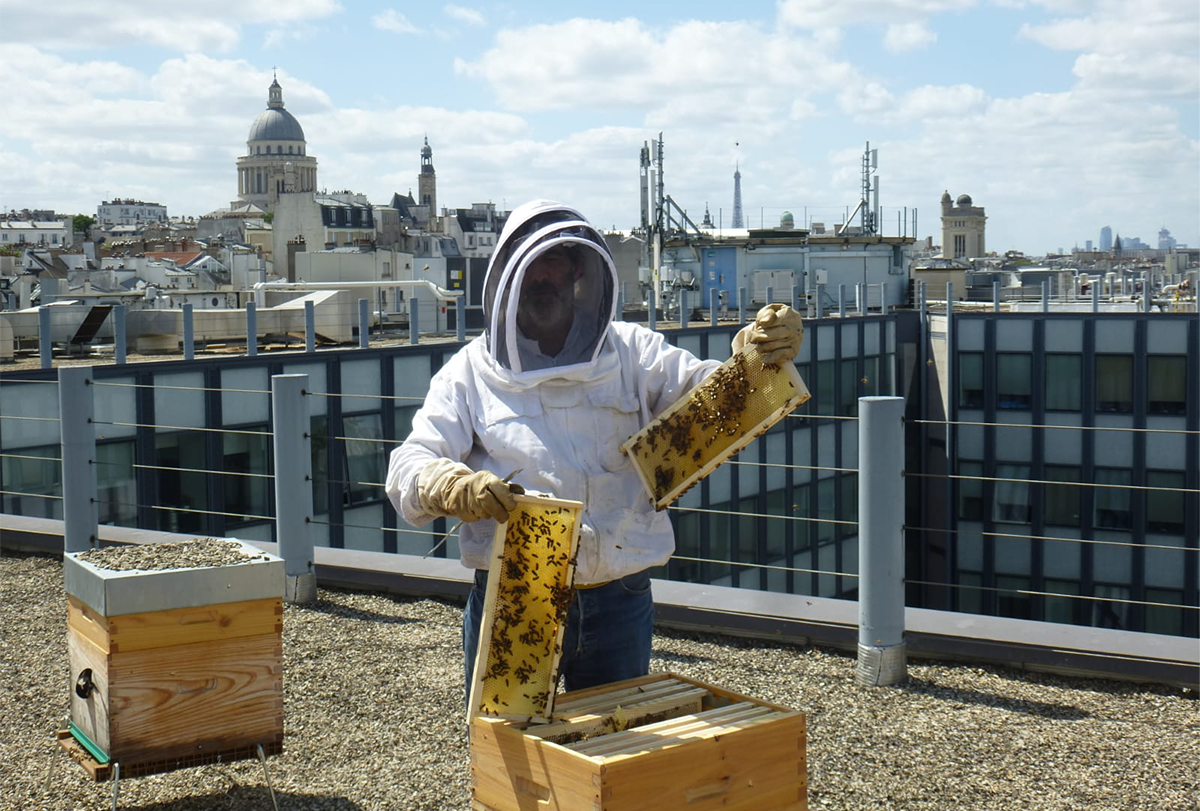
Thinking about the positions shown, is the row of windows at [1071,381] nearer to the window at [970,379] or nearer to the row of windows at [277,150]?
the window at [970,379]

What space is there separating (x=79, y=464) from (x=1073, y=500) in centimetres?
2608

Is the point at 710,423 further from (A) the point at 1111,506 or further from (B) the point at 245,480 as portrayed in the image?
(A) the point at 1111,506

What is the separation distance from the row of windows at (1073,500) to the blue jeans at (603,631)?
26.1 metres

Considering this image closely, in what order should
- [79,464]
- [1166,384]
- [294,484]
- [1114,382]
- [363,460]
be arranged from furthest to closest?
[1114,382], [1166,384], [363,460], [79,464], [294,484]

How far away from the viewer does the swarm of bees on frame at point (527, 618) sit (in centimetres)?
310

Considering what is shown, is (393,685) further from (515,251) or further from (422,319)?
(422,319)

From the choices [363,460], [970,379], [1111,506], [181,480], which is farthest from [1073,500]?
[181,480]

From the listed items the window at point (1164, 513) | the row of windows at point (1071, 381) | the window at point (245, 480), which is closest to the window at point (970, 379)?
the row of windows at point (1071, 381)

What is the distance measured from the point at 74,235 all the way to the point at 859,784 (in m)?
126

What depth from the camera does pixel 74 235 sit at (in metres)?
118

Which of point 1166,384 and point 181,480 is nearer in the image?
point 181,480

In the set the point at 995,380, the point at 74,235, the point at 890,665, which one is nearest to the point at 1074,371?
the point at 995,380

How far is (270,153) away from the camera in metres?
168

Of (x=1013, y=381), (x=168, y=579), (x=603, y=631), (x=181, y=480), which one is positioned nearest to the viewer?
(x=603, y=631)
